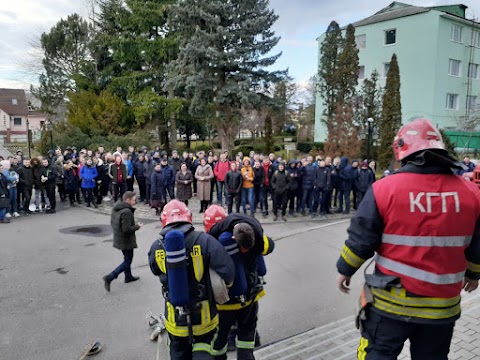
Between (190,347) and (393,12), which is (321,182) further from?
(393,12)

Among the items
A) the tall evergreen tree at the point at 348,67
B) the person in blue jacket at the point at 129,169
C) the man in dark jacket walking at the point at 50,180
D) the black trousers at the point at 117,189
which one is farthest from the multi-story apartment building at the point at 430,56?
the man in dark jacket walking at the point at 50,180

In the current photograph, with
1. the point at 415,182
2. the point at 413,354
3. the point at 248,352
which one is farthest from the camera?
the point at 248,352

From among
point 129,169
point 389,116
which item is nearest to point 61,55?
point 129,169

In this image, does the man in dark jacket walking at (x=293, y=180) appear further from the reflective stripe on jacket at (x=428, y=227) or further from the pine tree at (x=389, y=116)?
the pine tree at (x=389, y=116)

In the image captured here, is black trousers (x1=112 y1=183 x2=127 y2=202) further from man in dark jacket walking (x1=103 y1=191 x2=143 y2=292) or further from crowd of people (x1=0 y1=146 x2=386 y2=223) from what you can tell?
man in dark jacket walking (x1=103 y1=191 x2=143 y2=292)

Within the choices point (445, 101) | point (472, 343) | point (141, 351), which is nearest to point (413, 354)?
point (472, 343)

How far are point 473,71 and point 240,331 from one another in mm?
39515

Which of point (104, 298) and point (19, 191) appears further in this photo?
point (19, 191)

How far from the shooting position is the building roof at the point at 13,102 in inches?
2594

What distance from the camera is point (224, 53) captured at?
75.7 feet

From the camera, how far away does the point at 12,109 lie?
66375 millimetres

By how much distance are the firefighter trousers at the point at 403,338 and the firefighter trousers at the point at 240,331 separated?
152 cm

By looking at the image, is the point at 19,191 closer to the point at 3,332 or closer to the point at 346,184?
the point at 3,332

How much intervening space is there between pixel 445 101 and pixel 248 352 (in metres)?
34.5
